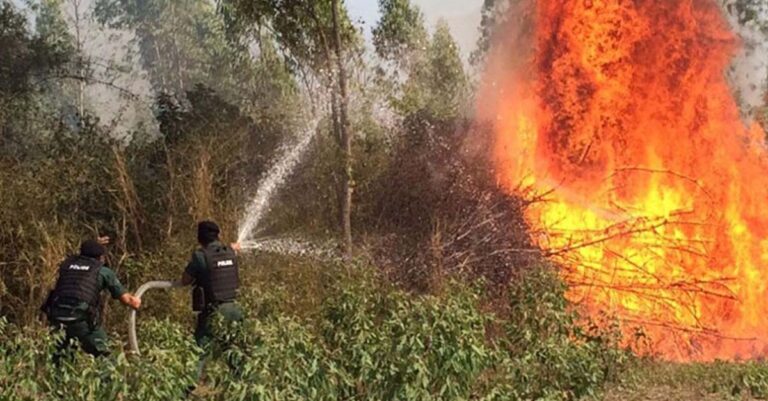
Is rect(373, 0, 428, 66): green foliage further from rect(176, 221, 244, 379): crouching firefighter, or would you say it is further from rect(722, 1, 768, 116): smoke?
rect(176, 221, 244, 379): crouching firefighter

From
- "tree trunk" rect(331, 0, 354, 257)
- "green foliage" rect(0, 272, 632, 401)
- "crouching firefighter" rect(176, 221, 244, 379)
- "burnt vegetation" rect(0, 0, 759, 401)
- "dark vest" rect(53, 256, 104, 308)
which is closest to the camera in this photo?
"green foliage" rect(0, 272, 632, 401)

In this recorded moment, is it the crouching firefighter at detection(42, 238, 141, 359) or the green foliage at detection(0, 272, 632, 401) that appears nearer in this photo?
the green foliage at detection(0, 272, 632, 401)

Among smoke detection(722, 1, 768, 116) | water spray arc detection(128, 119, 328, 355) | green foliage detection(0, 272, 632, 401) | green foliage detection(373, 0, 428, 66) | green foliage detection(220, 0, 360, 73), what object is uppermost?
green foliage detection(373, 0, 428, 66)

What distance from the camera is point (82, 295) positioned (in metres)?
6.96

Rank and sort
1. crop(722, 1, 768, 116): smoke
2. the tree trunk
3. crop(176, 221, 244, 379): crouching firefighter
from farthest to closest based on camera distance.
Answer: crop(722, 1, 768, 116): smoke
the tree trunk
crop(176, 221, 244, 379): crouching firefighter

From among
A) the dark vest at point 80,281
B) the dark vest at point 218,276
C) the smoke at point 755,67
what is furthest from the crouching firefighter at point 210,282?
the smoke at point 755,67

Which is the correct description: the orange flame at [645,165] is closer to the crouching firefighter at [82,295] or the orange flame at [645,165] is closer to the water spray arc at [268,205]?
the water spray arc at [268,205]

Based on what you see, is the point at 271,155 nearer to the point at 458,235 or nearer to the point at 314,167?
the point at 314,167

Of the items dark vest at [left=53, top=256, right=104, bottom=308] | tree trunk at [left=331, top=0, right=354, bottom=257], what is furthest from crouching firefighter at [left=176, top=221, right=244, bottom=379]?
tree trunk at [left=331, top=0, right=354, bottom=257]

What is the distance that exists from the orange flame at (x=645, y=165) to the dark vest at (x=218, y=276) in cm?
612

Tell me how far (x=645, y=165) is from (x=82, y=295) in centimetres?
967

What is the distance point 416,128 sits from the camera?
45.6 ft

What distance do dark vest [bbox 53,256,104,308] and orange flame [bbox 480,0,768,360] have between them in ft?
23.6

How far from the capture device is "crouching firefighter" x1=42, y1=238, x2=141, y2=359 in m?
6.98
